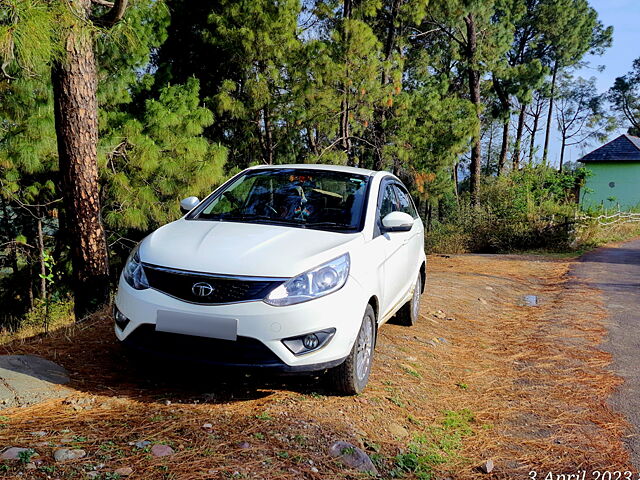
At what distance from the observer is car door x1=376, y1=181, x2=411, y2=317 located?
4375 millimetres

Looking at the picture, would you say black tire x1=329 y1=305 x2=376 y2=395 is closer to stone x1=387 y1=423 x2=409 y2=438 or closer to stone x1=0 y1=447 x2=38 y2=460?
stone x1=387 y1=423 x2=409 y2=438

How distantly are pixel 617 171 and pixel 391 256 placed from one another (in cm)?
4088

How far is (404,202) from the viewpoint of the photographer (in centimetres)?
591

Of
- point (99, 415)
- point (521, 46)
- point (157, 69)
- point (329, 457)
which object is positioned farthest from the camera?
point (521, 46)

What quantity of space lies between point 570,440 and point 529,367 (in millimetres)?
1686

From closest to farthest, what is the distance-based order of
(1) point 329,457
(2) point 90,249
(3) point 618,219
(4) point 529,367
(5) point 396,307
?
(1) point 329,457 → (5) point 396,307 → (4) point 529,367 → (2) point 90,249 → (3) point 618,219

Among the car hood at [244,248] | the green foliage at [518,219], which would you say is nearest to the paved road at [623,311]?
the green foliage at [518,219]

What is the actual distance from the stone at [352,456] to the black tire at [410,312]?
9.79 ft

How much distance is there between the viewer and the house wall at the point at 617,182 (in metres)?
38.4

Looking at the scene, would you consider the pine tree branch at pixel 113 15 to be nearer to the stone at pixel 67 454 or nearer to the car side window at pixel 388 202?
the car side window at pixel 388 202

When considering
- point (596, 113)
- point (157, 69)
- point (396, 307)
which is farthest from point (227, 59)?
point (596, 113)

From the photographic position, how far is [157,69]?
14820 mm

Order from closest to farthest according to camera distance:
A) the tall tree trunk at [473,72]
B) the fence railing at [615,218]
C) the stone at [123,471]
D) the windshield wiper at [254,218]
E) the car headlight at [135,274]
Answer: the stone at [123,471], the car headlight at [135,274], the windshield wiper at [254,218], the fence railing at [615,218], the tall tree trunk at [473,72]

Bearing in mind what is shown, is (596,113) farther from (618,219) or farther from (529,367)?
(529,367)
